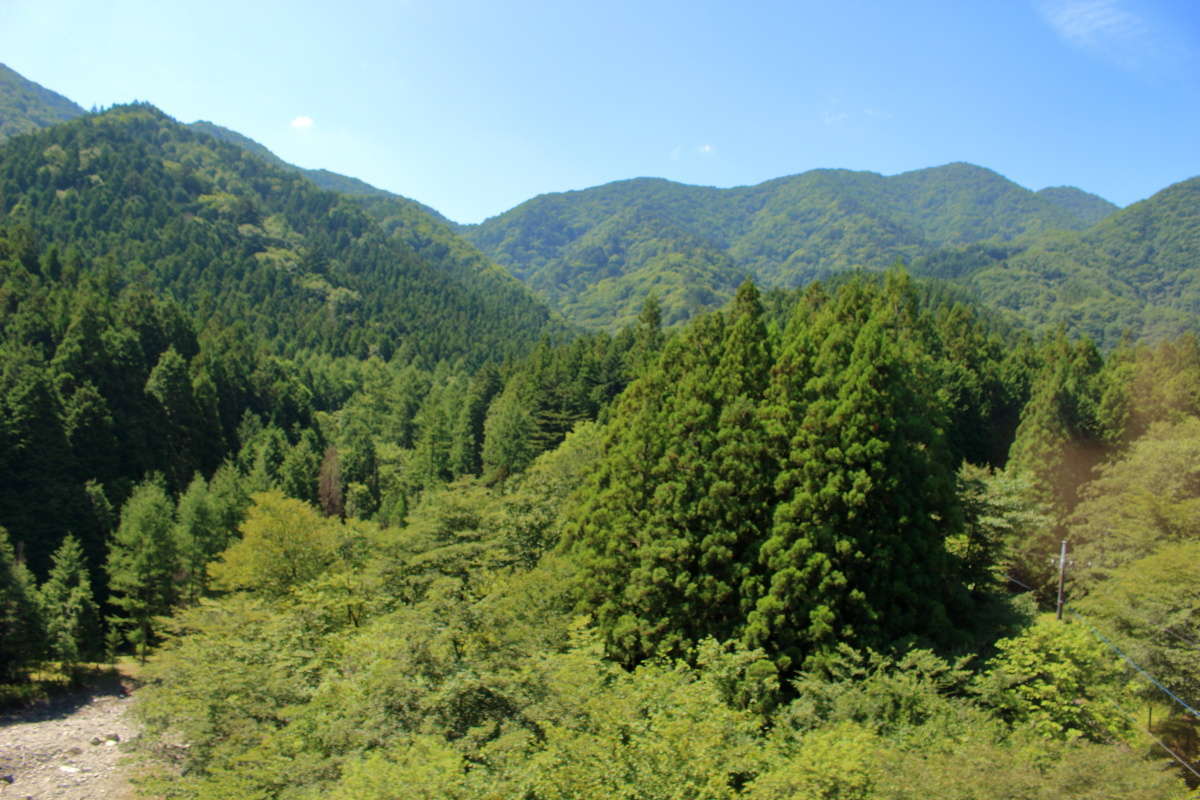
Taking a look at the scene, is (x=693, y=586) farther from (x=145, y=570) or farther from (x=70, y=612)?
(x=70, y=612)

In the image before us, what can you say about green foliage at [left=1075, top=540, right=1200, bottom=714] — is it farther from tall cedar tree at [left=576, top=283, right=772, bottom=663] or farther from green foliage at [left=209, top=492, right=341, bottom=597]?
green foliage at [left=209, top=492, right=341, bottom=597]

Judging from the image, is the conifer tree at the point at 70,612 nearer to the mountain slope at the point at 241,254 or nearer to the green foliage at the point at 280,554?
the green foliage at the point at 280,554

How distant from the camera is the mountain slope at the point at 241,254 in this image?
121 meters

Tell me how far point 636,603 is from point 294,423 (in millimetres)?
64624

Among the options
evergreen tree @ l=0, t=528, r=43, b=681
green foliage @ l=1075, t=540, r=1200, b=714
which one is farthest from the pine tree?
green foliage @ l=1075, t=540, r=1200, b=714

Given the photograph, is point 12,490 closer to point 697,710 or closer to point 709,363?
point 709,363

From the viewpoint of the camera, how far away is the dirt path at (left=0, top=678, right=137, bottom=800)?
2378 centimetres

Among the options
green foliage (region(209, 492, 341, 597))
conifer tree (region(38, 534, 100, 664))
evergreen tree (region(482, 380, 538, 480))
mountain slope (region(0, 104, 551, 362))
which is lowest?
conifer tree (region(38, 534, 100, 664))

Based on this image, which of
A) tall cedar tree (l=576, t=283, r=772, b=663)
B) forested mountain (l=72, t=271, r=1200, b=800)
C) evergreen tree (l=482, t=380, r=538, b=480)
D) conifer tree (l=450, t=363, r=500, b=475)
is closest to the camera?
forested mountain (l=72, t=271, r=1200, b=800)

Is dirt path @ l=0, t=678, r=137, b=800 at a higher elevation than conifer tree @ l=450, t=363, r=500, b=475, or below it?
below

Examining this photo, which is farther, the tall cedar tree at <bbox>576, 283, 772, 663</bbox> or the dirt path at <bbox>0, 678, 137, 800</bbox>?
the dirt path at <bbox>0, 678, 137, 800</bbox>

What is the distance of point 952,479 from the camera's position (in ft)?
69.9

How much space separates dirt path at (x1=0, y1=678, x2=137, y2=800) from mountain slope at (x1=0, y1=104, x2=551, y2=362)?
77815 mm

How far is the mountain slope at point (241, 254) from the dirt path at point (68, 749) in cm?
7782
